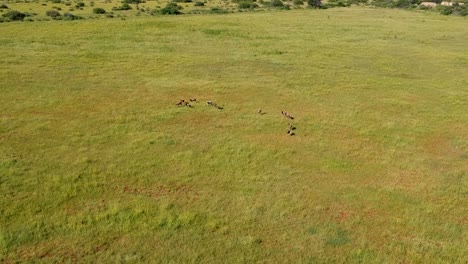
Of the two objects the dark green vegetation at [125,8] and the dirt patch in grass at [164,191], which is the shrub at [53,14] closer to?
the dark green vegetation at [125,8]

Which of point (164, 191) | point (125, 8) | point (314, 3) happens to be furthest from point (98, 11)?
point (164, 191)

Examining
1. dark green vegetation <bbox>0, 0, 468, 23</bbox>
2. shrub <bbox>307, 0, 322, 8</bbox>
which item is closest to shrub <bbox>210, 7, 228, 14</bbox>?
dark green vegetation <bbox>0, 0, 468, 23</bbox>

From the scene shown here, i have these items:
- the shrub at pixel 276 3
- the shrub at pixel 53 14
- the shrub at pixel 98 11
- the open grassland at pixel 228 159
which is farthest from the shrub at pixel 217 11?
the open grassland at pixel 228 159

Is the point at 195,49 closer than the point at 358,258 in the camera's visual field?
No

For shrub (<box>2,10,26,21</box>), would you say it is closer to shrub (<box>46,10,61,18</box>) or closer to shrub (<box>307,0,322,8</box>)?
shrub (<box>46,10,61,18</box>)

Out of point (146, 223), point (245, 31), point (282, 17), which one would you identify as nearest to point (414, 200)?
point (146, 223)

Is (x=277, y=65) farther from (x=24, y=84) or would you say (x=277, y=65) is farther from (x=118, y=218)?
(x=118, y=218)

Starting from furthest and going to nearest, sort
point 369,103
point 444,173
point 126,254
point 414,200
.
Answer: point 369,103 < point 444,173 < point 414,200 < point 126,254

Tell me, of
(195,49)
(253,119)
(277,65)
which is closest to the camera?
(253,119)
